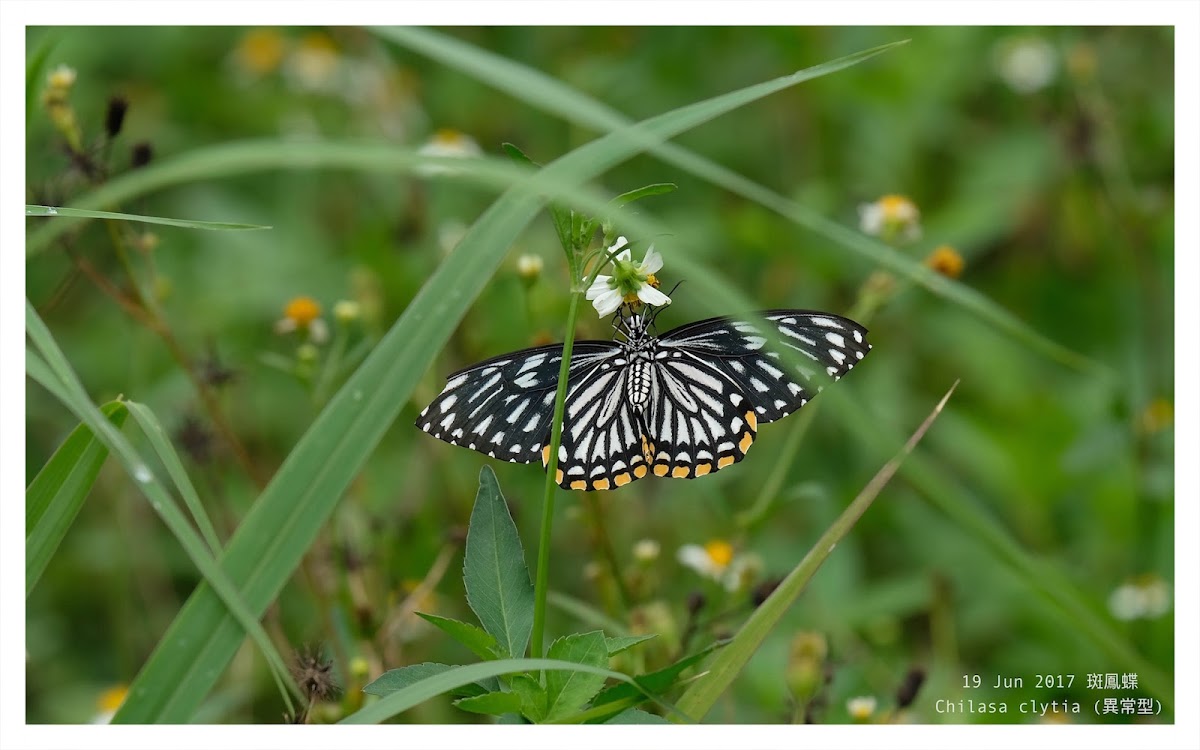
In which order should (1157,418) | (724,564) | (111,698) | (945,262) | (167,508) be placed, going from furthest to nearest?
(1157,418) < (111,698) < (724,564) < (945,262) < (167,508)

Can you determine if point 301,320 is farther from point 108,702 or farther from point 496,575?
point 108,702

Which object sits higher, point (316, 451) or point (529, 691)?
→ point (316, 451)

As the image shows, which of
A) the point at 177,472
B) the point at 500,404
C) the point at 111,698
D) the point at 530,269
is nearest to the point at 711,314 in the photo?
the point at 530,269

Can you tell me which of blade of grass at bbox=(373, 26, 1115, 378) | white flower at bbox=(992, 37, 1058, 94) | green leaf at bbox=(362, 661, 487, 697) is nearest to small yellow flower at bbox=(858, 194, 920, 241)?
blade of grass at bbox=(373, 26, 1115, 378)

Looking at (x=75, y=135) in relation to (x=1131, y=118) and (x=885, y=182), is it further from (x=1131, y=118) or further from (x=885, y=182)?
(x=1131, y=118)

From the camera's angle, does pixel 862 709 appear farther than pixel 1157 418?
No

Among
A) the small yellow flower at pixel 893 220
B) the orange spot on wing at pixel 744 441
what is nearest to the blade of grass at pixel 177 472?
the orange spot on wing at pixel 744 441

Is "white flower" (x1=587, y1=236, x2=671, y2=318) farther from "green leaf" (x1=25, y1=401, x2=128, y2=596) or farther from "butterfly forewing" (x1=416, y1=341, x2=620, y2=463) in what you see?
"green leaf" (x1=25, y1=401, x2=128, y2=596)
